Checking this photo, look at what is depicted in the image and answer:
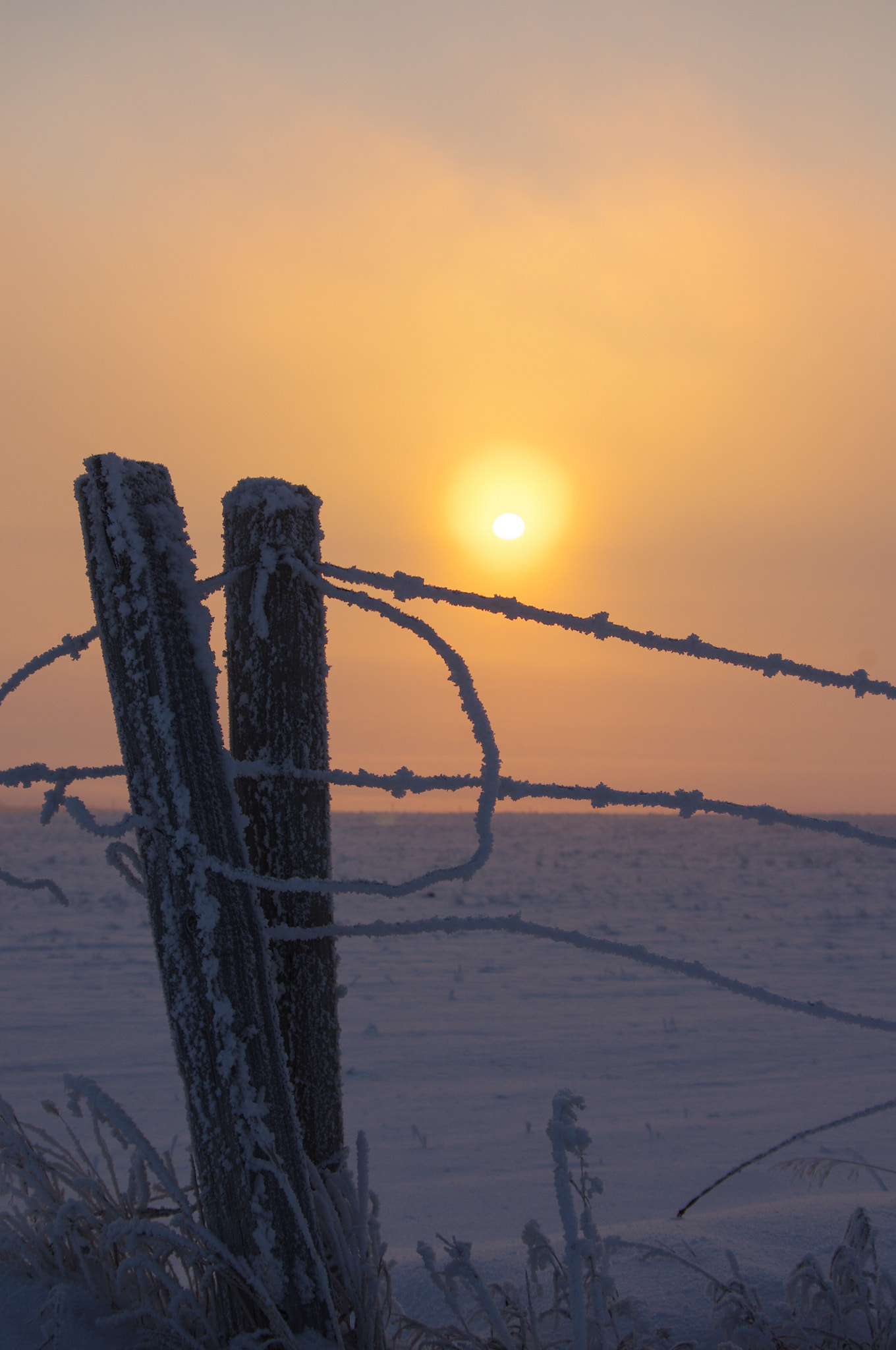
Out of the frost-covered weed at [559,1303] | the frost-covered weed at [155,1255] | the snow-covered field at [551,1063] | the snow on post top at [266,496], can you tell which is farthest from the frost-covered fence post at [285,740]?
the snow-covered field at [551,1063]

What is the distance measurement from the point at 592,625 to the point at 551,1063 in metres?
4.39

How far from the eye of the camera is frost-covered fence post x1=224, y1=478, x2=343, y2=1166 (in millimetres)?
1896

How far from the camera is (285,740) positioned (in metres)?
1.90

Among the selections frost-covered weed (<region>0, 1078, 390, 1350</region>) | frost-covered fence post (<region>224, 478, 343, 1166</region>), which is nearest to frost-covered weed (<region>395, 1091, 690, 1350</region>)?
frost-covered weed (<region>0, 1078, 390, 1350</region>)

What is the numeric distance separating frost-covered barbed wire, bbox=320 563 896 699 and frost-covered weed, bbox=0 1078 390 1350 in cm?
120

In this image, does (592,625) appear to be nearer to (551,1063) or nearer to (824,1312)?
(824,1312)

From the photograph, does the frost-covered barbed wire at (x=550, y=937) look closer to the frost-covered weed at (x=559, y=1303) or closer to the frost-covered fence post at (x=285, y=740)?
the frost-covered fence post at (x=285, y=740)

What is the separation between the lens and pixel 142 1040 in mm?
5758

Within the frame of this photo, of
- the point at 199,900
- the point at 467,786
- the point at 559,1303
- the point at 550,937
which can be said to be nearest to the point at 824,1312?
the point at 559,1303

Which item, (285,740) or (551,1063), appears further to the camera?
(551,1063)

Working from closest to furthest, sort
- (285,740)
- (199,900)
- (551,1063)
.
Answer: (199,900), (285,740), (551,1063)

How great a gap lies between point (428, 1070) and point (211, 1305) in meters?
3.72

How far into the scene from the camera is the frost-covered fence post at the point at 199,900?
68.1 inches

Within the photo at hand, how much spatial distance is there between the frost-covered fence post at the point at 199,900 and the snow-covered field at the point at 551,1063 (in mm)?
409
